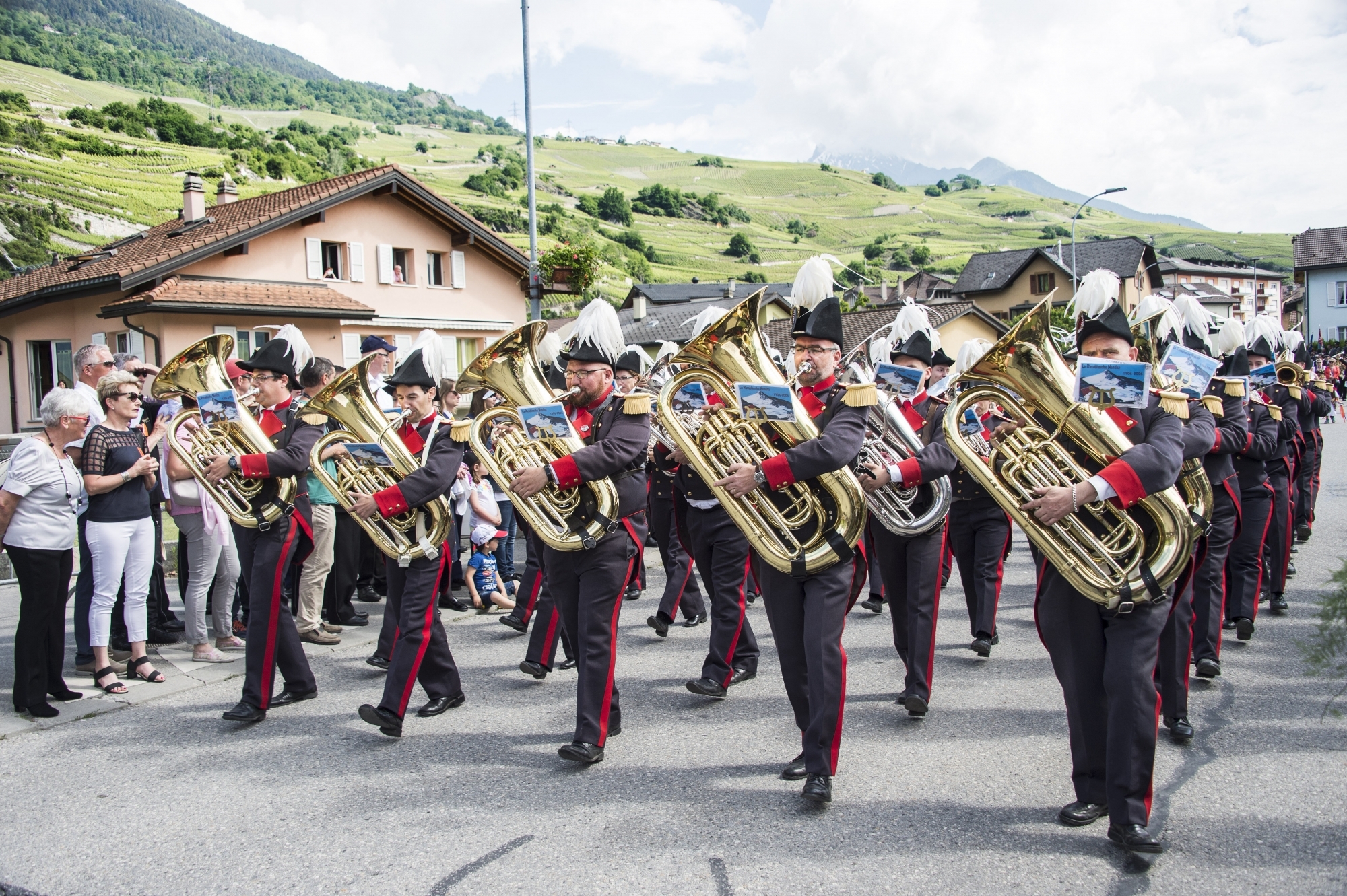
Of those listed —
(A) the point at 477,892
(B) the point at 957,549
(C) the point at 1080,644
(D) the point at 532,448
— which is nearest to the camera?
(A) the point at 477,892

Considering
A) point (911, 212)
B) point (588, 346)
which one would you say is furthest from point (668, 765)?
point (911, 212)

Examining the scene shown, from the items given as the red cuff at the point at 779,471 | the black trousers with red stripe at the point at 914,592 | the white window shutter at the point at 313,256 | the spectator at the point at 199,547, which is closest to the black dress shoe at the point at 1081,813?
the black trousers with red stripe at the point at 914,592

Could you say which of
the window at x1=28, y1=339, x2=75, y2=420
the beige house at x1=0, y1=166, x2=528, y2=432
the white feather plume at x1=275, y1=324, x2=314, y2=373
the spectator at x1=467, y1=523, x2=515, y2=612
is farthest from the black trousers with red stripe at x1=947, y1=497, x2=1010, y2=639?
the window at x1=28, y1=339, x2=75, y2=420

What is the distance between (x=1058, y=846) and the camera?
3.78m

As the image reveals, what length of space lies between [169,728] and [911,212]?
594 ft

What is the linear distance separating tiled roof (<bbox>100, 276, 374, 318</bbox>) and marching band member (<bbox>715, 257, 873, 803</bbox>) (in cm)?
2065

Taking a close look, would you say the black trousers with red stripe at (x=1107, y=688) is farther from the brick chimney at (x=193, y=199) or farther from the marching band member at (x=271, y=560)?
the brick chimney at (x=193, y=199)

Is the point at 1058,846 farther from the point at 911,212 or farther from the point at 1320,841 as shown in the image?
the point at 911,212

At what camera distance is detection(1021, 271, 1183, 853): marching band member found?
3.69m

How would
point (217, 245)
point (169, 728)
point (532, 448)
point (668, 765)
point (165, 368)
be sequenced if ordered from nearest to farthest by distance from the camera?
1. point (668, 765)
2. point (532, 448)
3. point (169, 728)
4. point (165, 368)
5. point (217, 245)

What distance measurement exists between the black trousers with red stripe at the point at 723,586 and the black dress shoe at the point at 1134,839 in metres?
2.61

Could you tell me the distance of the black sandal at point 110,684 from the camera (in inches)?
241

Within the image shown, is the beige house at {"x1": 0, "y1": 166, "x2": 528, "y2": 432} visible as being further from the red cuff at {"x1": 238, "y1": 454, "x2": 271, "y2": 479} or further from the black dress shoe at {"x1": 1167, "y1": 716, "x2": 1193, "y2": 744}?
the black dress shoe at {"x1": 1167, "y1": 716, "x2": 1193, "y2": 744}

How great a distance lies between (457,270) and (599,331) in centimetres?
2628
